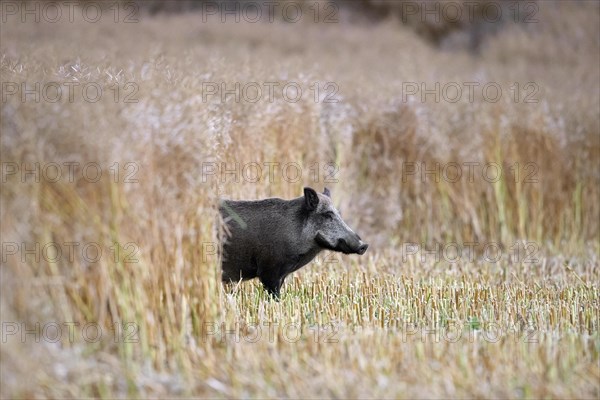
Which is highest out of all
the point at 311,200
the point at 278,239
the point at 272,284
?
the point at 311,200

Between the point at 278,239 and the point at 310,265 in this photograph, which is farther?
the point at 310,265

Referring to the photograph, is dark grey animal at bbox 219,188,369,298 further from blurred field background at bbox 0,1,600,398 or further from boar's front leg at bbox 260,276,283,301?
blurred field background at bbox 0,1,600,398

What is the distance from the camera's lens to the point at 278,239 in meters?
8.79

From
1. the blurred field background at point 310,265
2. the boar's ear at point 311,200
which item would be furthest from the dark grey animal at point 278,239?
the blurred field background at point 310,265

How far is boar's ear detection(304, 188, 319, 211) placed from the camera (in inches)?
340

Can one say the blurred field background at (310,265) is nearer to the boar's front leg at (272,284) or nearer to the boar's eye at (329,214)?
the boar's front leg at (272,284)

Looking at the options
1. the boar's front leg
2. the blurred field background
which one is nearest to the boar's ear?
the boar's front leg

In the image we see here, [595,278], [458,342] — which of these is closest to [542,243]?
[595,278]

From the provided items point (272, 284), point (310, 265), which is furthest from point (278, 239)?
point (310, 265)

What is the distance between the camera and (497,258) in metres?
12.4

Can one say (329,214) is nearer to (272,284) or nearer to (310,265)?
(272,284)

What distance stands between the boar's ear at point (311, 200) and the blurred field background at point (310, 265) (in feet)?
2.93

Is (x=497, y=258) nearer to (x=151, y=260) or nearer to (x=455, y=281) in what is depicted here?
(x=455, y=281)

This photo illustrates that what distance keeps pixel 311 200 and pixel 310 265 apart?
2413 mm
